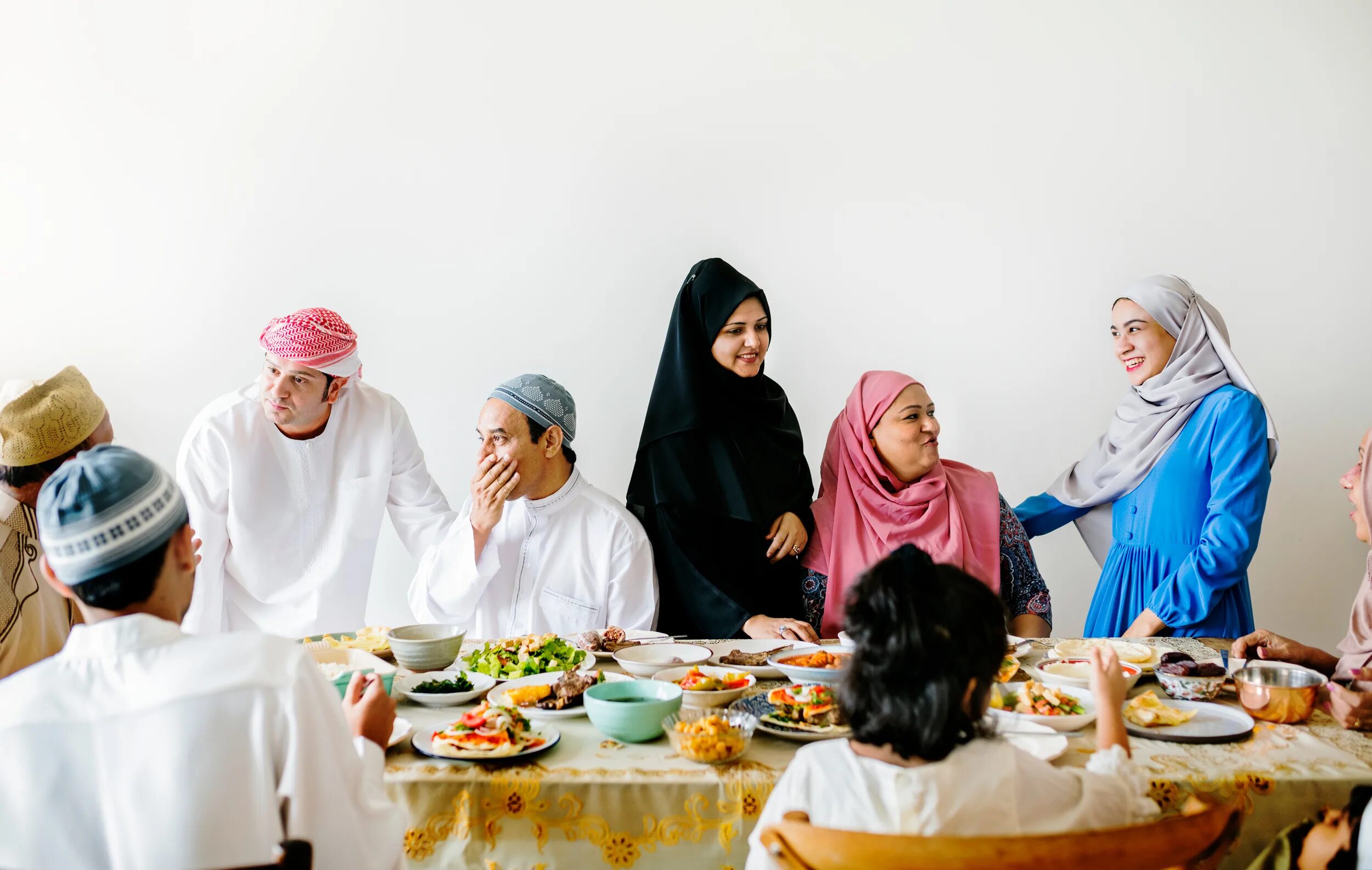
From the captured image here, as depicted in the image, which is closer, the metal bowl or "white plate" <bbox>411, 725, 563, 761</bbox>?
"white plate" <bbox>411, 725, 563, 761</bbox>

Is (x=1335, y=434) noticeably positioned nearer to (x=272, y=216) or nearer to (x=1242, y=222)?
(x=1242, y=222)

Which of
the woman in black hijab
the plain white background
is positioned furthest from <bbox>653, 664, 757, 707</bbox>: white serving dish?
the plain white background

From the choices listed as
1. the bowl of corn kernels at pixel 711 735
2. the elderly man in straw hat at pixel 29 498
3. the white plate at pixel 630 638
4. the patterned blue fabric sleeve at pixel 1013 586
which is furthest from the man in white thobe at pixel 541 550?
the bowl of corn kernels at pixel 711 735

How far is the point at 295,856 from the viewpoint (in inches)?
41.1

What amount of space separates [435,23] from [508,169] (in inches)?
25.4

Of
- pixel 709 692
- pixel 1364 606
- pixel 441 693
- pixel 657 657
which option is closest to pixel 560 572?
pixel 657 657

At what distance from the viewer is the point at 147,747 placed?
1096 mm

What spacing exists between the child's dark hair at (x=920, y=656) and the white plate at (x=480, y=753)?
0.55m

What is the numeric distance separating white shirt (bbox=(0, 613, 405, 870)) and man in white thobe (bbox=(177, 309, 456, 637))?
1853mm

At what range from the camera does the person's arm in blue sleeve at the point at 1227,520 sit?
2822 millimetres

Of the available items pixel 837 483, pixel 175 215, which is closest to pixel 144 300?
pixel 175 215

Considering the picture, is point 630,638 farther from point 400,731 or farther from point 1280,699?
point 1280,699

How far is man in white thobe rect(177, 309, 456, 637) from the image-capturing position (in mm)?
2934

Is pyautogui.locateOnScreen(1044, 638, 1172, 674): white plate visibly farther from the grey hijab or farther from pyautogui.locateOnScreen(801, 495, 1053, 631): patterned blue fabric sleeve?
the grey hijab
